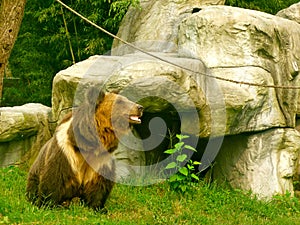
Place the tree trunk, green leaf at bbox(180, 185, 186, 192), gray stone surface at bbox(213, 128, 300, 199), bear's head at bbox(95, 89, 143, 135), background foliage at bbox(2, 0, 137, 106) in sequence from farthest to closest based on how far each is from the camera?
background foliage at bbox(2, 0, 137, 106) → gray stone surface at bbox(213, 128, 300, 199) → green leaf at bbox(180, 185, 186, 192) → bear's head at bbox(95, 89, 143, 135) → the tree trunk

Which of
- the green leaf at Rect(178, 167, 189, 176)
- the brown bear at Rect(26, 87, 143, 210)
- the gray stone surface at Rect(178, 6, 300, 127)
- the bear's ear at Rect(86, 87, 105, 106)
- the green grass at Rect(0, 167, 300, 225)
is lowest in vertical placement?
the green grass at Rect(0, 167, 300, 225)

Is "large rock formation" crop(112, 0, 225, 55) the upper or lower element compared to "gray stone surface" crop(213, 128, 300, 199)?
upper

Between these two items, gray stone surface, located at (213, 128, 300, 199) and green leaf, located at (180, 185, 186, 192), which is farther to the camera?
gray stone surface, located at (213, 128, 300, 199)

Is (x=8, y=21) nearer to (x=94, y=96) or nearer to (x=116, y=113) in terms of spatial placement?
(x=94, y=96)

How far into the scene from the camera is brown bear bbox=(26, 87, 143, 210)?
18.7 feet

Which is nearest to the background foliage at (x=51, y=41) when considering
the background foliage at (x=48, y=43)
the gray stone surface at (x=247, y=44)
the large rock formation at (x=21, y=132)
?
the background foliage at (x=48, y=43)

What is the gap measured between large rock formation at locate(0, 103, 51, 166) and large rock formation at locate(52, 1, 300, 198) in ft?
2.14

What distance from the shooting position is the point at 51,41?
12.5 meters

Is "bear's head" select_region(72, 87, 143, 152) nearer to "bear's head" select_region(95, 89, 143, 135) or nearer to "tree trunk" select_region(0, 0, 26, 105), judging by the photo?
"bear's head" select_region(95, 89, 143, 135)

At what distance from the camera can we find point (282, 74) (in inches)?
323

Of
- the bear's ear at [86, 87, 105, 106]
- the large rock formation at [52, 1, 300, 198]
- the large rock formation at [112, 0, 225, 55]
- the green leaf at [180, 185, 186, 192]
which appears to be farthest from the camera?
the large rock formation at [112, 0, 225, 55]

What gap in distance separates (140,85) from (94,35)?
5269mm

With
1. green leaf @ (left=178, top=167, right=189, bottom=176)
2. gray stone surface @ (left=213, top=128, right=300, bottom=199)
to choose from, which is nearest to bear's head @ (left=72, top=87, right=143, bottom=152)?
green leaf @ (left=178, top=167, right=189, bottom=176)

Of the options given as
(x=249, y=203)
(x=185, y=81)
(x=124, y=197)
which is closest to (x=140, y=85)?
(x=185, y=81)
